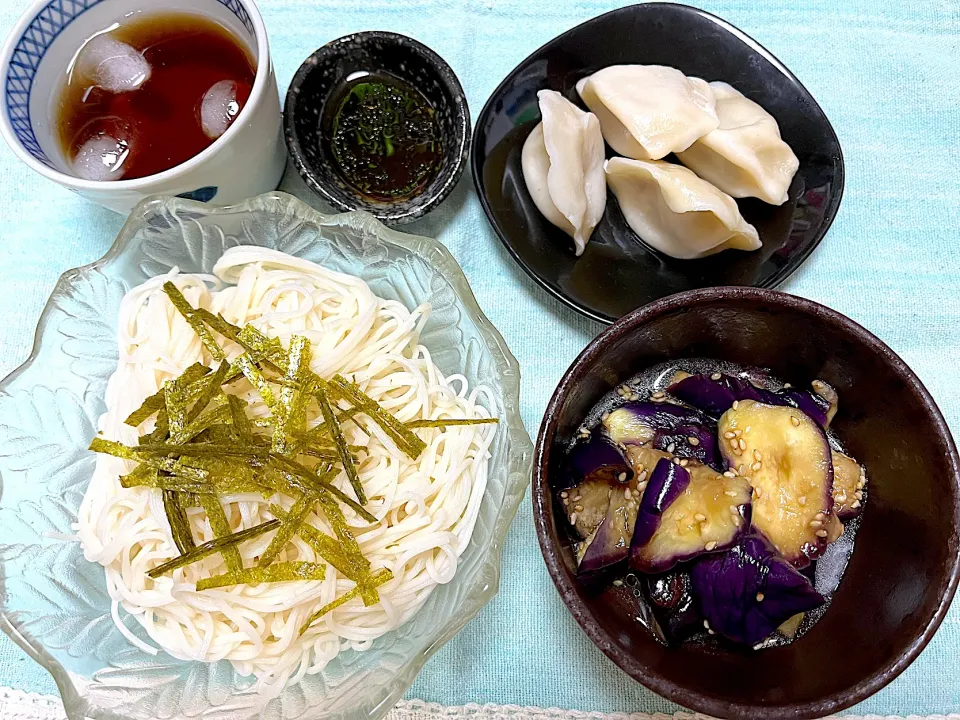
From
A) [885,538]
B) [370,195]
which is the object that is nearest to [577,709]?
[885,538]

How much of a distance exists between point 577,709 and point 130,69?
1878 millimetres

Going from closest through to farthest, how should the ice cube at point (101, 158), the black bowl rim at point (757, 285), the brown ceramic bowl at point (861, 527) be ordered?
the brown ceramic bowl at point (861, 527) < the ice cube at point (101, 158) < the black bowl rim at point (757, 285)

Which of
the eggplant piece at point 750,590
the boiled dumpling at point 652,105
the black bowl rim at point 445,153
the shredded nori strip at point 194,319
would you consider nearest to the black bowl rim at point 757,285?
the black bowl rim at point 445,153

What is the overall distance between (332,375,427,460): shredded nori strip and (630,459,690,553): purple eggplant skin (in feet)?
1.51

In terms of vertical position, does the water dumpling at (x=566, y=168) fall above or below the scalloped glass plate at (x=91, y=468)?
above

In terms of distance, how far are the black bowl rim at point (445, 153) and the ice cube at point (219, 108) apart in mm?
133

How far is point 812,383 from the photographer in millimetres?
1658

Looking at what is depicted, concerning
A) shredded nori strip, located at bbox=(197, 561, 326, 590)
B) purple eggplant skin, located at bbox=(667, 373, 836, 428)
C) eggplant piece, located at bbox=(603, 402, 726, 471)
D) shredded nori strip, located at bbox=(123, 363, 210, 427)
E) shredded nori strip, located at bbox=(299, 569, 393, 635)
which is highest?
shredded nori strip, located at bbox=(123, 363, 210, 427)

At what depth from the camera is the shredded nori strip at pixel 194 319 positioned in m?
1.50

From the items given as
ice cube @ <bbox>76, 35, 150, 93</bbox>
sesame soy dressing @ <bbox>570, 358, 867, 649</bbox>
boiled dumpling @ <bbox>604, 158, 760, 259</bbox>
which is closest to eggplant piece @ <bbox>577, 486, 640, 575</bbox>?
sesame soy dressing @ <bbox>570, 358, 867, 649</bbox>

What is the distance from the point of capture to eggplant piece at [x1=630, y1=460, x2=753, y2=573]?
1401mm

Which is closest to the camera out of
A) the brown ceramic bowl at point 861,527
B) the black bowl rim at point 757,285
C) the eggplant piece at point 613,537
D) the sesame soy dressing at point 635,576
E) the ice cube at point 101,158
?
the brown ceramic bowl at point 861,527

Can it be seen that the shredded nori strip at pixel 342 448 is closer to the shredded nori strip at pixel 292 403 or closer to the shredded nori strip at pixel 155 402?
the shredded nori strip at pixel 292 403

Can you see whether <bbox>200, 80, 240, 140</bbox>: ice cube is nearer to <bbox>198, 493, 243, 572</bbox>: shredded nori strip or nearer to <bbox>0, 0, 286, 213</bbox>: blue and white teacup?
<bbox>0, 0, 286, 213</bbox>: blue and white teacup
